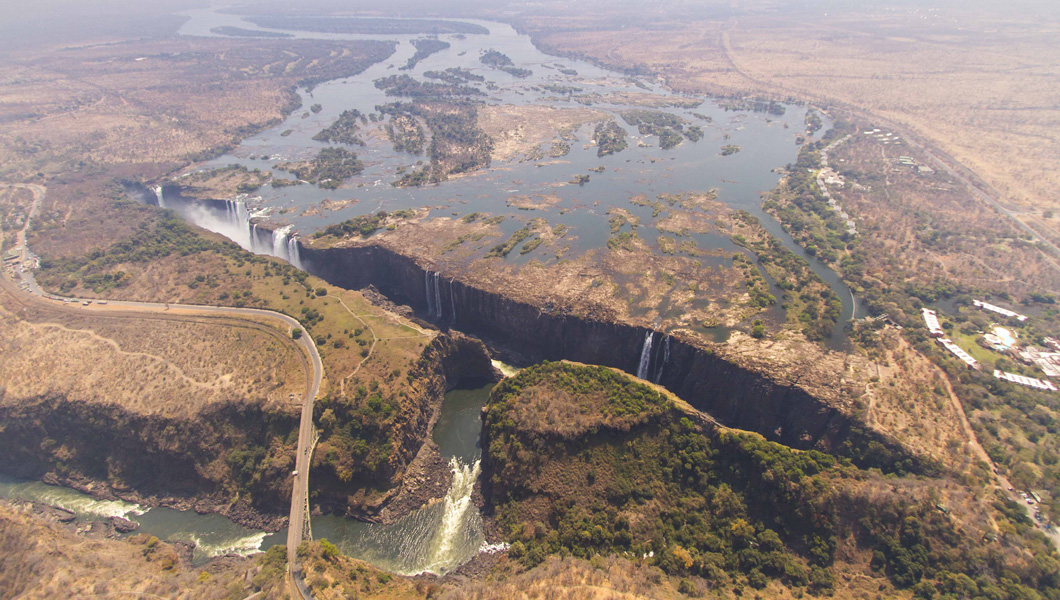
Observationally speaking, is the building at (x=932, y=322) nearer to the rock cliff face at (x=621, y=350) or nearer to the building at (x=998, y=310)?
the building at (x=998, y=310)

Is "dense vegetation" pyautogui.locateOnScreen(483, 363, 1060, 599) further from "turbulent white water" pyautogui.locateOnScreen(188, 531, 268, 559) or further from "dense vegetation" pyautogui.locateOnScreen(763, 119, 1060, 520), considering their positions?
"turbulent white water" pyautogui.locateOnScreen(188, 531, 268, 559)

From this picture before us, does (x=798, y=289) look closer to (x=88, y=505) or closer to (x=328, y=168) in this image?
(x=88, y=505)

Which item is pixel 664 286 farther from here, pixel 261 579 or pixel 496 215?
pixel 261 579

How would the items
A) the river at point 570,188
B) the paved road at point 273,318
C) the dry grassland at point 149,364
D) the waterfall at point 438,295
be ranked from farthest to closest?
the river at point 570,188, the waterfall at point 438,295, the dry grassland at point 149,364, the paved road at point 273,318

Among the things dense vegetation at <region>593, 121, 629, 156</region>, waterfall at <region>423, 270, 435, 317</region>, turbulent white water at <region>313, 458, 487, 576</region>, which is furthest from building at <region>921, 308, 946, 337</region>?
dense vegetation at <region>593, 121, 629, 156</region>

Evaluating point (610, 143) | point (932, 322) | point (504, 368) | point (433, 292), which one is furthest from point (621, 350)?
point (610, 143)

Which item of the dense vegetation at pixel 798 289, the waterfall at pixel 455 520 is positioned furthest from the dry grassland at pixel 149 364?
the dense vegetation at pixel 798 289
